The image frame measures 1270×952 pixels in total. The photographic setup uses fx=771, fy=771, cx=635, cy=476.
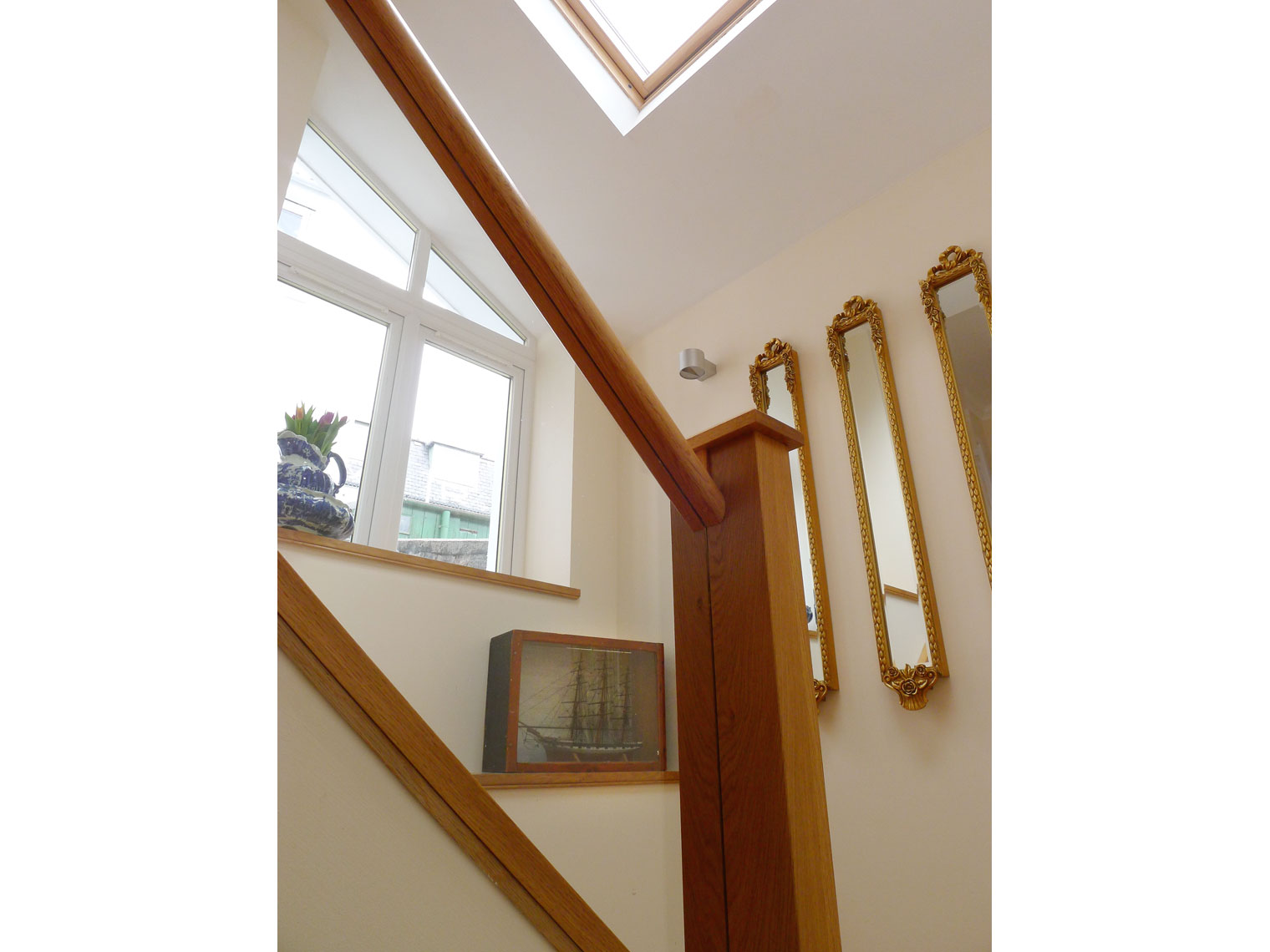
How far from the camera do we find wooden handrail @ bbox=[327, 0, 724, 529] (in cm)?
85

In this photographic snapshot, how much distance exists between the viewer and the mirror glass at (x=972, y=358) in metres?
2.05

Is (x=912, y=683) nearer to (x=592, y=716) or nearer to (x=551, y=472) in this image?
(x=592, y=716)

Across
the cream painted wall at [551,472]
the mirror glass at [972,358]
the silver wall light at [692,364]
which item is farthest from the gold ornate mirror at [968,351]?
the cream painted wall at [551,472]

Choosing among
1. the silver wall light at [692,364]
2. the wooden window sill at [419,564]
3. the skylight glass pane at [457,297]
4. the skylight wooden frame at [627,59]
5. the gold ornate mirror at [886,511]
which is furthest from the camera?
the skylight glass pane at [457,297]

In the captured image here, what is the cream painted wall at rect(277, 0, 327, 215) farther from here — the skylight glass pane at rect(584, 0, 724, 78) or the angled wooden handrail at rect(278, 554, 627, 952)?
the angled wooden handrail at rect(278, 554, 627, 952)

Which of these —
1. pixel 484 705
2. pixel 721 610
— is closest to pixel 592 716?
pixel 484 705

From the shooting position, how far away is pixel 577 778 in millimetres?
2170

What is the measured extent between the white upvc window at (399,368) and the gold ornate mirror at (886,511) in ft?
4.76

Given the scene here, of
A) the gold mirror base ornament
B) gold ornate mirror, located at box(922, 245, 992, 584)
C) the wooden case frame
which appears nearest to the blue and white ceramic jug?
the wooden case frame

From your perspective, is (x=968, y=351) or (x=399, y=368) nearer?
(x=968, y=351)

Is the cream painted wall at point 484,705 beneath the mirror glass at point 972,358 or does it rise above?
beneath

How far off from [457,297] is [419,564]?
1.38 m

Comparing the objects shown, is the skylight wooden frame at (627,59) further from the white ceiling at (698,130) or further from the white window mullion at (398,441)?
the white window mullion at (398,441)
